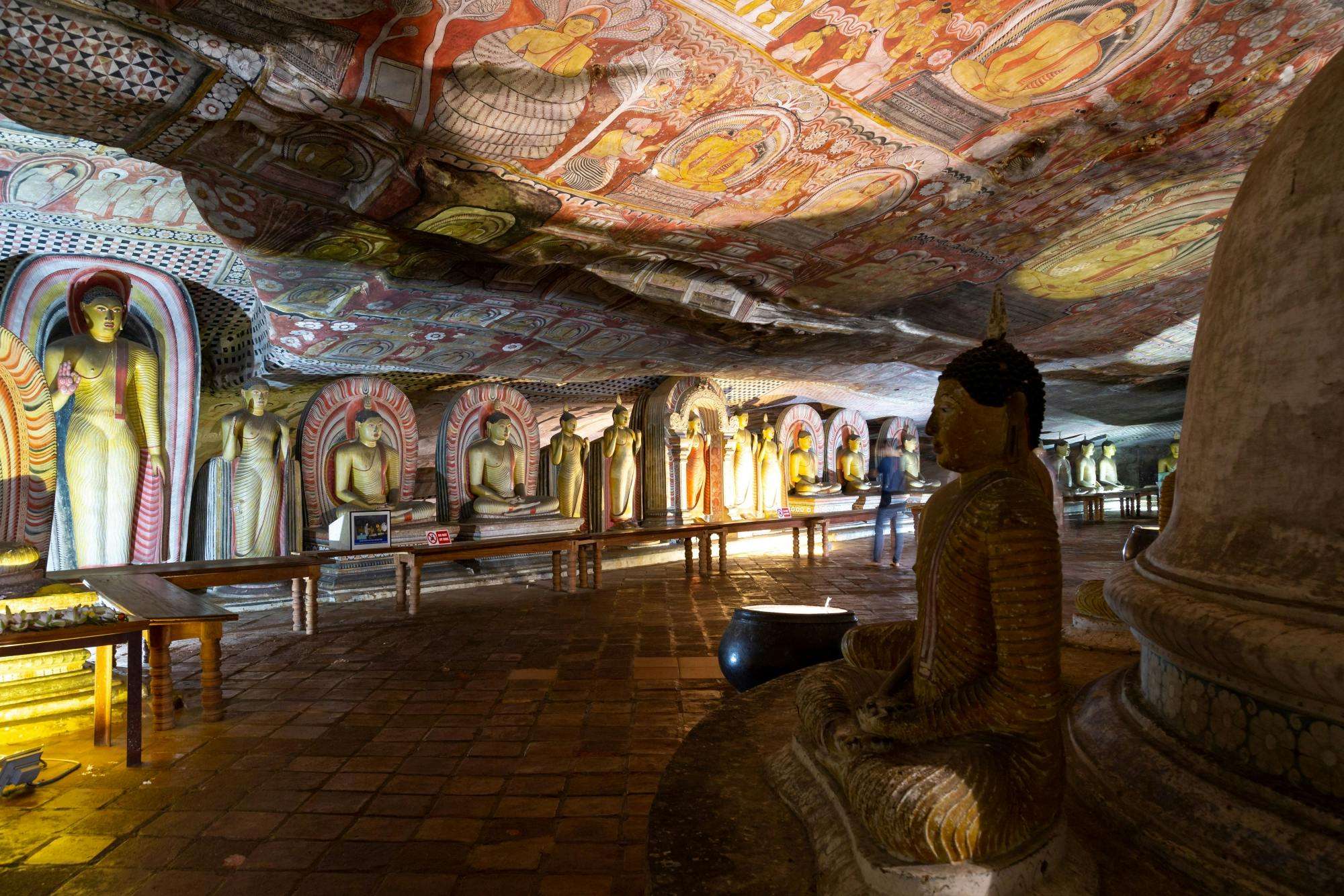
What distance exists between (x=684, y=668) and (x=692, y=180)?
4.37m

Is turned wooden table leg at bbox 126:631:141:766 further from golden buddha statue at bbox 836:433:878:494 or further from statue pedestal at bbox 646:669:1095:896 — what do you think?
golden buddha statue at bbox 836:433:878:494

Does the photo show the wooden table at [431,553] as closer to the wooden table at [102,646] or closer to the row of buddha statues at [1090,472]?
the wooden table at [102,646]

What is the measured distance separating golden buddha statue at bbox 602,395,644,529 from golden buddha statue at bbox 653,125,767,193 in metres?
5.68

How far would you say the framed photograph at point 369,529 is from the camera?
7000 millimetres

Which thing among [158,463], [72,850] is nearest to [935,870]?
[72,850]

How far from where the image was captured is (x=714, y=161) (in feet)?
20.4

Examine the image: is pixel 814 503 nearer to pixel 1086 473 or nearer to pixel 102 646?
pixel 1086 473

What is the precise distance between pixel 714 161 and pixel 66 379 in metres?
6.32

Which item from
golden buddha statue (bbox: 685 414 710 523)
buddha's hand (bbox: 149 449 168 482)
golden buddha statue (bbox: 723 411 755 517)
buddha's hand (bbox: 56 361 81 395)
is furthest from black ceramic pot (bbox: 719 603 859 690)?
golden buddha statue (bbox: 723 411 755 517)

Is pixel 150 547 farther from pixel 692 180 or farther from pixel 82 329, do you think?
pixel 692 180

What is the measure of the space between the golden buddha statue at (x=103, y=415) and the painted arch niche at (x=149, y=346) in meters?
0.11

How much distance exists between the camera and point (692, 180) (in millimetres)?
6504

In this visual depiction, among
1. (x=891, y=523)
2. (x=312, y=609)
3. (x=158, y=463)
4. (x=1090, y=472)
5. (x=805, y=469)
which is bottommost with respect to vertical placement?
(x=312, y=609)

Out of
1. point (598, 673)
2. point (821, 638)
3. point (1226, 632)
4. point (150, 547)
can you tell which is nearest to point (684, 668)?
point (598, 673)
